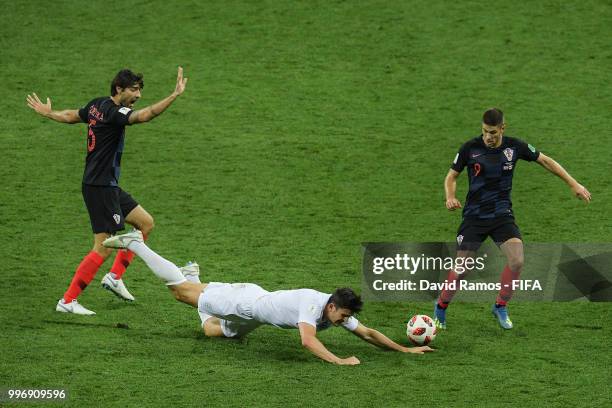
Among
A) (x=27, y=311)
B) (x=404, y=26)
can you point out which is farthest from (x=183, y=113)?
(x=27, y=311)

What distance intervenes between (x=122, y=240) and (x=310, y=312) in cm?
191

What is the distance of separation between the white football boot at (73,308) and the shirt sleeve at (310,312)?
2211 mm

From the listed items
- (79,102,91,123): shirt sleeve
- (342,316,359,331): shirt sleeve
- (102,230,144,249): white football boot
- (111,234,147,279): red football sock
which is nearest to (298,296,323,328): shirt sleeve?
(342,316,359,331): shirt sleeve

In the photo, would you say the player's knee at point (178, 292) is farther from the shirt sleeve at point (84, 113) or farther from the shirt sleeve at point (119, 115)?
the shirt sleeve at point (84, 113)

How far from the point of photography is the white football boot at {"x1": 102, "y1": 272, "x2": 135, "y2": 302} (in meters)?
Result: 10.7

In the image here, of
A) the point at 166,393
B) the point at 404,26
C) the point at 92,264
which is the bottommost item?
the point at 166,393

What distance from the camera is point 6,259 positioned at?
11.9 m

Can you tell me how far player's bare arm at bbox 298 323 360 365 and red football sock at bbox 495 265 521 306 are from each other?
188 cm

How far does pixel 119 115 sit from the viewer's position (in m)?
9.95

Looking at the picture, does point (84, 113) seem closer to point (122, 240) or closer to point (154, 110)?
point (154, 110)

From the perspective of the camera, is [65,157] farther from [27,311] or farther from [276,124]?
[27,311]

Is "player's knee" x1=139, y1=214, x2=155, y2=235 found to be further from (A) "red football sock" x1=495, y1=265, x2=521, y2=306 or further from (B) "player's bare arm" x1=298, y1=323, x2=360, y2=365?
(A) "red football sock" x1=495, y1=265, x2=521, y2=306

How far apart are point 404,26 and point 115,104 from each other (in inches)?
358

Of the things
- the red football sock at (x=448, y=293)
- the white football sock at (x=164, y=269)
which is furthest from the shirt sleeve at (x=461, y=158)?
the white football sock at (x=164, y=269)
